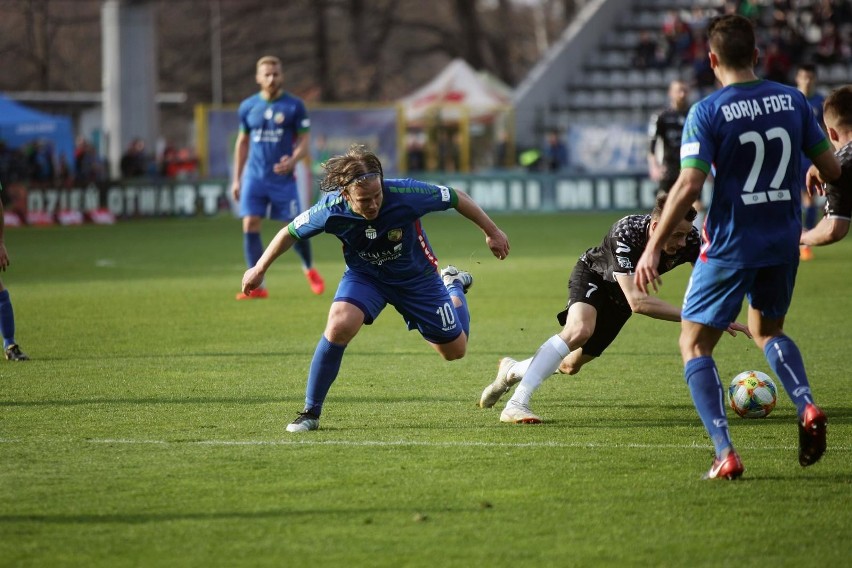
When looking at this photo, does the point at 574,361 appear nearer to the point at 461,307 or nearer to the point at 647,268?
the point at 461,307

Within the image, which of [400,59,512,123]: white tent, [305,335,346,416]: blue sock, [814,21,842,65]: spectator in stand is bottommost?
[305,335,346,416]: blue sock

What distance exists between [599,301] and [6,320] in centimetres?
465

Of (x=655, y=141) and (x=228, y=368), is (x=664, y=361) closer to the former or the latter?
(x=228, y=368)

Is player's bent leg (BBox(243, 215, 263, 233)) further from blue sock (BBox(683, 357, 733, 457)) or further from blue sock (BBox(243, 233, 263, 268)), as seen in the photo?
blue sock (BBox(683, 357, 733, 457))

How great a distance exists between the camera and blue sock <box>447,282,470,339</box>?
830cm

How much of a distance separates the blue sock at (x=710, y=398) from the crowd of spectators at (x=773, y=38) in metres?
28.1

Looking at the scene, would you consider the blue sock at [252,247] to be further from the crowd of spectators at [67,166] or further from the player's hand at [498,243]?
the crowd of spectators at [67,166]

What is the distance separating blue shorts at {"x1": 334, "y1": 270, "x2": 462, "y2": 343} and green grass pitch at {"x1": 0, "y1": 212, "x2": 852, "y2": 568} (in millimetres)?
506

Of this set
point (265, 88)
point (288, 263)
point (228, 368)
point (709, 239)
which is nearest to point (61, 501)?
point (709, 239)

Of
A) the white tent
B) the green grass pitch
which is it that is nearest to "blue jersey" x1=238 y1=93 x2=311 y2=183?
the green grass pitch

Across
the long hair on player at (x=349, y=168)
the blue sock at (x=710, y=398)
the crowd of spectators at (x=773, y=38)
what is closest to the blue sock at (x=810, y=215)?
the long hair on player at (x=349, y=168)

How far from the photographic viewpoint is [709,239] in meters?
5.98

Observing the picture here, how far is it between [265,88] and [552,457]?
8.64 m

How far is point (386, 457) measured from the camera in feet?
21.3
